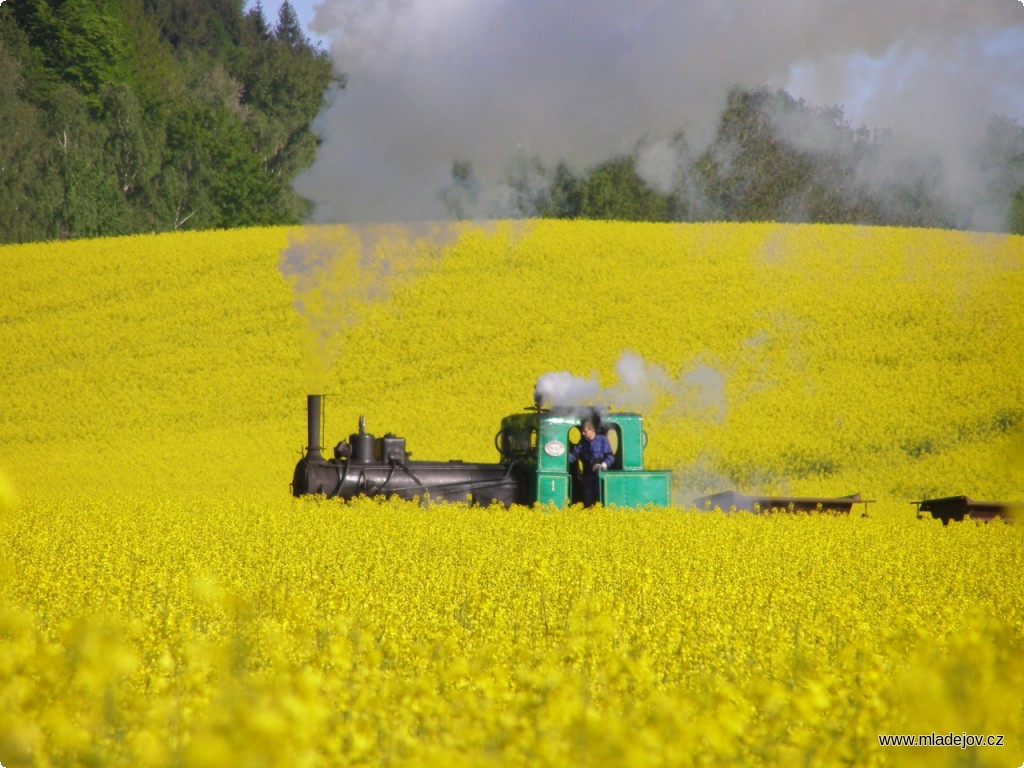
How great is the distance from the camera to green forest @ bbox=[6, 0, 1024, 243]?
2161cm

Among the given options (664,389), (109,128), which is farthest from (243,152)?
(109,128)

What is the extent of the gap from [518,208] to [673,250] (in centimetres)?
2535

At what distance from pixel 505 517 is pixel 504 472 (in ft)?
7.31

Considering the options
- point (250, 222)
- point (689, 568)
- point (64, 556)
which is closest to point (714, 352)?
point (250, 222)

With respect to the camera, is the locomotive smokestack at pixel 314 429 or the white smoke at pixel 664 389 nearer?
the locomotive smokestack at pixel 314 429

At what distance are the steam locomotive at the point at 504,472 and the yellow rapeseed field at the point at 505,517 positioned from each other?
678 mm

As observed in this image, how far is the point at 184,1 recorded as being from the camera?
Result: 68.7 meters

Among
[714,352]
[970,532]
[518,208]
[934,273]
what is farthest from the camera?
[934,273]

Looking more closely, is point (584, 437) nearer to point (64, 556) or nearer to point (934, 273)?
point (64, 556)

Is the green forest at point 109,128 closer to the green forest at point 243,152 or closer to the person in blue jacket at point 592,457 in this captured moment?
the green forest at point 243,152

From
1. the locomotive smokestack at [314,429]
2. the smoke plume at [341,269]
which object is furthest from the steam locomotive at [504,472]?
the smoke plume at [341,269]

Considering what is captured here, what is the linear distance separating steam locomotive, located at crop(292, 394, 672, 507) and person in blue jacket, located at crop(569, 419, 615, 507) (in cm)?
12

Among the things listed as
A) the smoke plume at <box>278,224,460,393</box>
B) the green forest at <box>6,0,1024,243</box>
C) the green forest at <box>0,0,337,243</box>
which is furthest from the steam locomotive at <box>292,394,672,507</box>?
the green forest at <box>0,0,337,243</box>

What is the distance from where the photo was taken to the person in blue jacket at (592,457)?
634 inches
